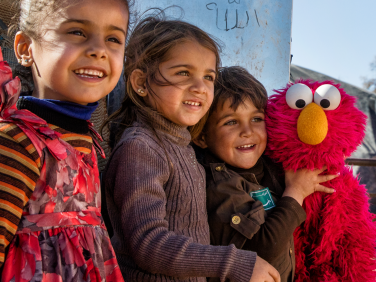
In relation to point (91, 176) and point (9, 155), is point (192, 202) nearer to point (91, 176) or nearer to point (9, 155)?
point (91, 176)

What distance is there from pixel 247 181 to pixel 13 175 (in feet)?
2.89

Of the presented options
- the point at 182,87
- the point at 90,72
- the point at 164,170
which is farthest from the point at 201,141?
the point at 90,72

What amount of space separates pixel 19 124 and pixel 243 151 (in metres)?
0.87

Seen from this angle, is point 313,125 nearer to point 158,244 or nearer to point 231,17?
point 158,244

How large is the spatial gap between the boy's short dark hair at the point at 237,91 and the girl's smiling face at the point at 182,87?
18cm

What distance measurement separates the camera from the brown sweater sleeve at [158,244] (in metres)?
0.91

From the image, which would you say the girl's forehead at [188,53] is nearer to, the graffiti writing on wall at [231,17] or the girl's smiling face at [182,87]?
the girl's smiling face at [182,87]

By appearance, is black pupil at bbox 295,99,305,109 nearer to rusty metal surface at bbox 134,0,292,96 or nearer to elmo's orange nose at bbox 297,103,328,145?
elmo's orange nose at bbox 297,103,328,145

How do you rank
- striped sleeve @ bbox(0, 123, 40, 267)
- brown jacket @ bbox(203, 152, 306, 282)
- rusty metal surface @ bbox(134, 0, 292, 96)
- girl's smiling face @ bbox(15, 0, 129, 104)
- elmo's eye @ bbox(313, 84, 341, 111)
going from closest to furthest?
1. striped sleeve @ bbox(0, 123, 40, 267)
2. girl's smiling face @ bbox(15, 0, 129, 104)
3. brown jacket @ bbox(203, 152, 306, 282)
4. elmo's eye @ bbox(313, 84, 341, 111)
5. rusty metal surface @ bbox(134, 0, 292, 96)

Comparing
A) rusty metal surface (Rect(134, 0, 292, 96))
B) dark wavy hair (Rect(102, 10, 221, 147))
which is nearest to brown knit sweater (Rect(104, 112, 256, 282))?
dark wavy hair (Rect(102, 10, 221, 147))

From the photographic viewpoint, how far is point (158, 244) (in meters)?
0.91

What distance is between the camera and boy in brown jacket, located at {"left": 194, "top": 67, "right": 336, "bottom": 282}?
3.90 ft

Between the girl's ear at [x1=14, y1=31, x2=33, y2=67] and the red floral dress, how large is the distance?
176 mm

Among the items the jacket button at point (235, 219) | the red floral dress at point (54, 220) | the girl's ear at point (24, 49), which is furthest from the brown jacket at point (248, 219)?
the girl's ear at point (24, 49)
